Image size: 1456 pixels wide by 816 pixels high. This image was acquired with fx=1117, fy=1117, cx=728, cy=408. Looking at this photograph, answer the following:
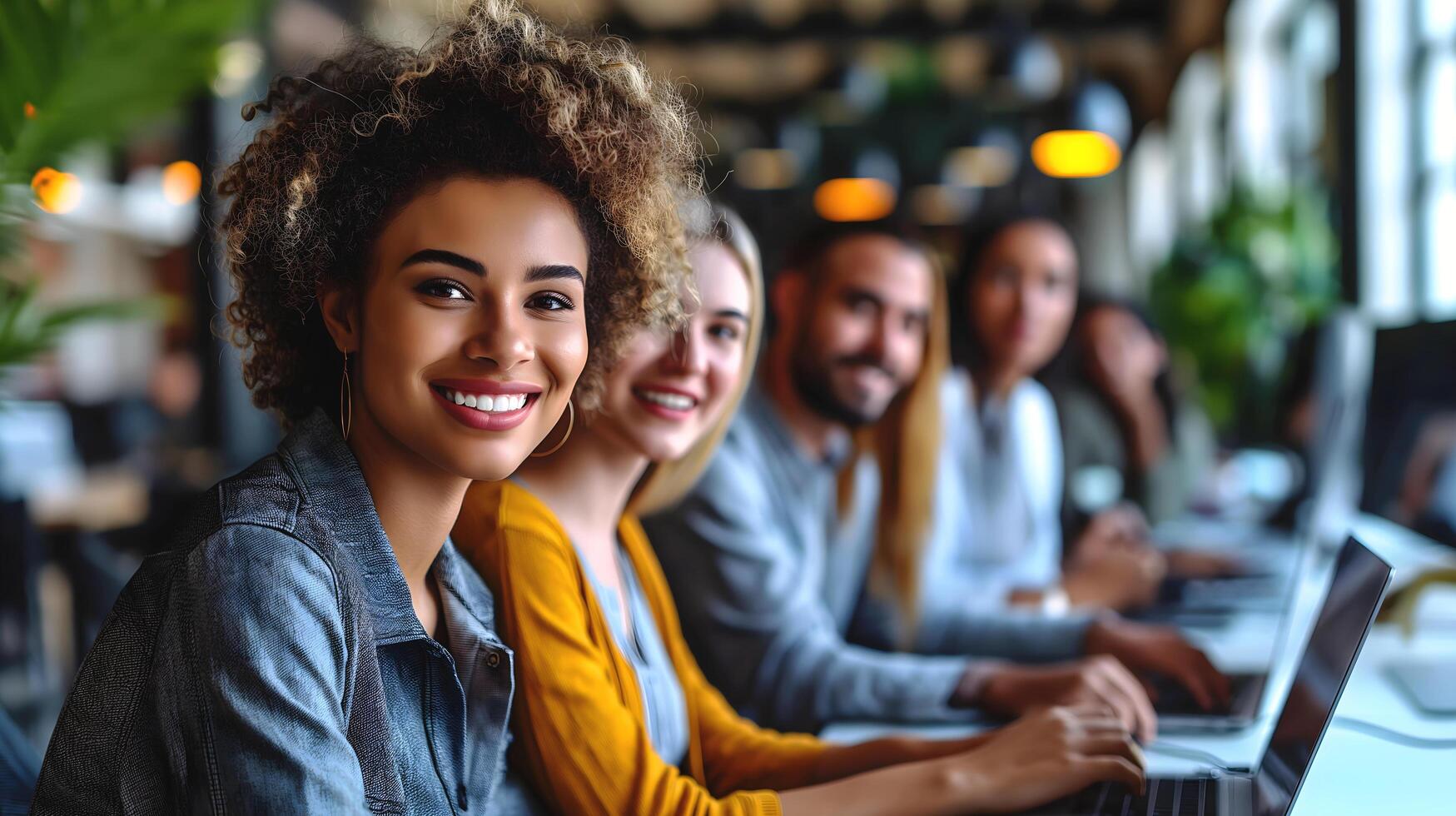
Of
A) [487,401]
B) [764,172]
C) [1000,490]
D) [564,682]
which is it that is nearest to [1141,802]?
[564,682]

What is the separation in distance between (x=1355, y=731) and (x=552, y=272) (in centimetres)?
127

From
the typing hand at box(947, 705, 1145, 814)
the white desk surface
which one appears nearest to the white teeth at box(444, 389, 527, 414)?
the typing hand at box(947, 705, 1145, 814)

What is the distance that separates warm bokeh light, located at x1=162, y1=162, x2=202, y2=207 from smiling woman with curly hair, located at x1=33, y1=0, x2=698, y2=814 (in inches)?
188

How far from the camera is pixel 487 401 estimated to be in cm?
87

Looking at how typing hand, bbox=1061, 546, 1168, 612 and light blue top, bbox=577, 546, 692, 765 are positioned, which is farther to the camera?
typing hand, bbox=1061, 546, 1168, 612

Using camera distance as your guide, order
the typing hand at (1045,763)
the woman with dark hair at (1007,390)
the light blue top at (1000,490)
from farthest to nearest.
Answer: the woman with dark hair at (1007,390), the light blue top at (1000,490), the typing hand at (1045,763)

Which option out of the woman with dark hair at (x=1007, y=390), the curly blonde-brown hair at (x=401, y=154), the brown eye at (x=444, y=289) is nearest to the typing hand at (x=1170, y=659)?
the woman with dark hair at (x=1007, y=390)

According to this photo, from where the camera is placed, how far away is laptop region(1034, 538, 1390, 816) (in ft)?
3.42

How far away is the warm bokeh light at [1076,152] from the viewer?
6516 millimetres

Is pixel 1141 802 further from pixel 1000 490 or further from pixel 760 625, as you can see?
pixel 1000 490

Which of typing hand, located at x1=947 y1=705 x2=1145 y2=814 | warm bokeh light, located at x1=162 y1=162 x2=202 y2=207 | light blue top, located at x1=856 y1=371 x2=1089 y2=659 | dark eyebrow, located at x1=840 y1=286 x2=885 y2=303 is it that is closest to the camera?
typing hand, located at x1=947 y1=705 x2=1145 y2=814

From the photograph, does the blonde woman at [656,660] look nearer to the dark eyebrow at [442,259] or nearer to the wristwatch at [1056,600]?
the dark eyebrow at [442,259]

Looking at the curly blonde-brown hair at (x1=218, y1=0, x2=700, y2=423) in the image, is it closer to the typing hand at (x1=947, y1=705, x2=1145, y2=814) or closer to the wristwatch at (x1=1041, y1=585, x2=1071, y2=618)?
the typing hand at (x1=947, y1=705, x2=1145, y2=814)

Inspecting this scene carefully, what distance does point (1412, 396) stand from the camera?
77.9 inches
